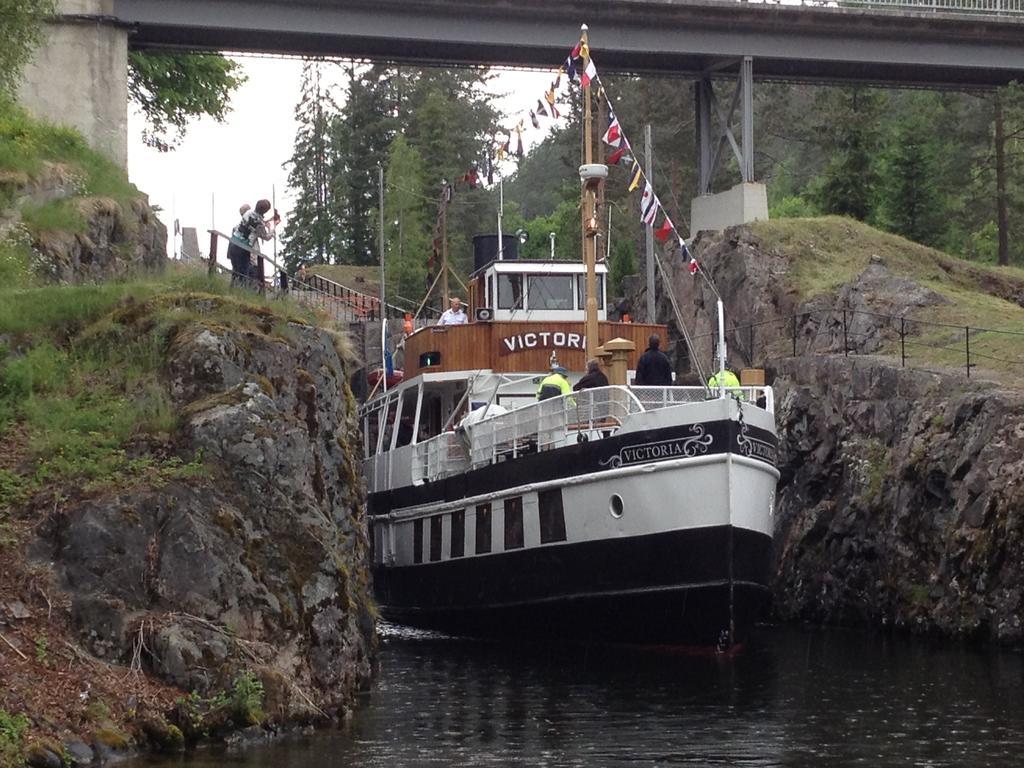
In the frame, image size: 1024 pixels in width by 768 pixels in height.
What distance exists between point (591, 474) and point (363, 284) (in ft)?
158

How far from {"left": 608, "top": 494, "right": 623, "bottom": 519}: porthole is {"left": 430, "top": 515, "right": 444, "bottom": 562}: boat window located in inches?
224

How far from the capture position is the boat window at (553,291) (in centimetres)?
3136

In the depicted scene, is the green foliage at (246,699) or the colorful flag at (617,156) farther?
the colorful flag at (617,156)

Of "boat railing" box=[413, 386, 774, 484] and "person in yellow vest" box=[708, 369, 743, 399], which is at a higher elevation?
"person in yellow vest" box=[708, 369, 743, 399]

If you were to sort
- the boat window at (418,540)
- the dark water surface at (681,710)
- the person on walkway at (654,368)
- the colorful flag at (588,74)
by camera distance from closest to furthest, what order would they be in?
the dark water surface at (681,710), the person on walkway at (654,368), the colorful flag at (588,74), the boat window at (418,540)

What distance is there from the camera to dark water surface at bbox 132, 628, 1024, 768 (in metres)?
16.2

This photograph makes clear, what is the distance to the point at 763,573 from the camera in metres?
25.1

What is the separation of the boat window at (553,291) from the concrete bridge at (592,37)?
12381mm

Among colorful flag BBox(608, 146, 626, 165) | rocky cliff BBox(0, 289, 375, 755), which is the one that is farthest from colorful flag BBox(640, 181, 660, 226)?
rocky cliff BBox(0, 289, 375, 755)

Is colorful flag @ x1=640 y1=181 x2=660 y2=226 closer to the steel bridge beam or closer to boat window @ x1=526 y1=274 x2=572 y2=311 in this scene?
boat window @ x1=526 y1=274 x2=572 y2=311

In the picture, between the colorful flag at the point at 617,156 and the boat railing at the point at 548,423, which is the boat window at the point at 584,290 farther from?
the boat railing at the point at 548,423

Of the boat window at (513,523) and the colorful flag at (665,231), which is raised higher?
the colorful flag at (665,231)

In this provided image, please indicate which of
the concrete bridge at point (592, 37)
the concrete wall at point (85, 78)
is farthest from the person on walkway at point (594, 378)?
the concrete bridge at point (592, 37)

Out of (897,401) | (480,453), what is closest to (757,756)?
(480,453)
